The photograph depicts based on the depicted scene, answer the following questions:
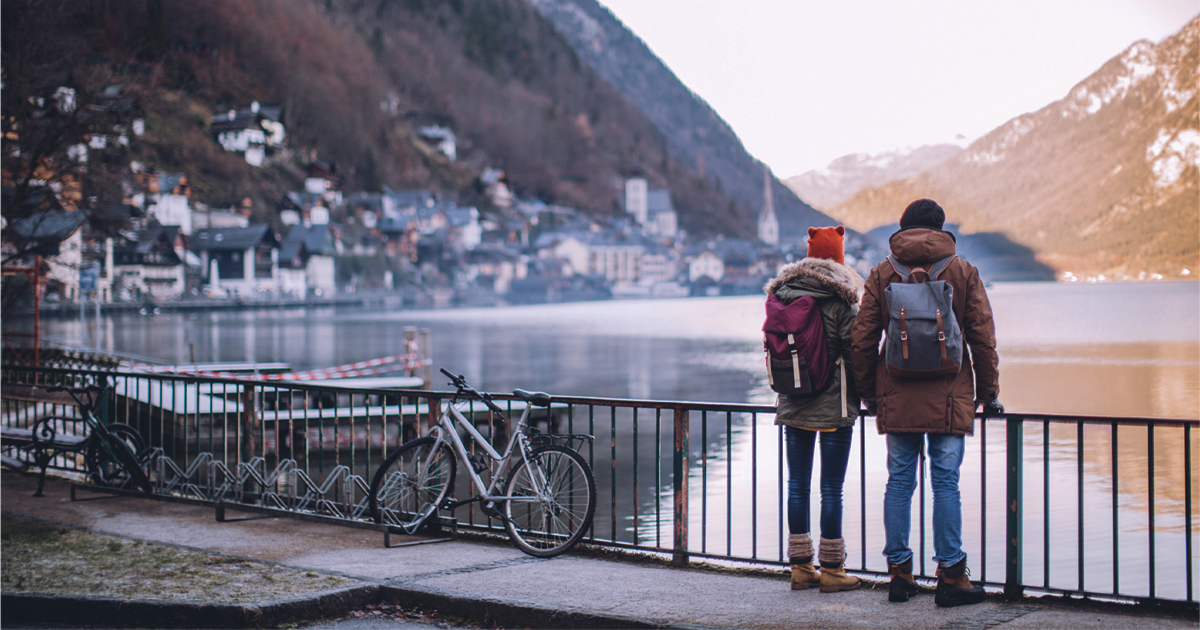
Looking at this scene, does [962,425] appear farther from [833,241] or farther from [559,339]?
[559,339]

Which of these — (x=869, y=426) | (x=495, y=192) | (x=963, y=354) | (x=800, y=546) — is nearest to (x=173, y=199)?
(x=495, y=192)

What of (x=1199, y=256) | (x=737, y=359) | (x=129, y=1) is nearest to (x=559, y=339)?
(x=737, y=359)

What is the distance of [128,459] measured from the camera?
→ 795 centimetres

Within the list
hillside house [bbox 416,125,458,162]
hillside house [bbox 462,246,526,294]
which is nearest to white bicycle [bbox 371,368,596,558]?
hillside house [bbox 462,246,526,294]

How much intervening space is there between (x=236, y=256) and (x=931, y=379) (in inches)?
4451

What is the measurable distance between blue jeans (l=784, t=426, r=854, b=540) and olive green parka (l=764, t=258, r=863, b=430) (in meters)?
0.12

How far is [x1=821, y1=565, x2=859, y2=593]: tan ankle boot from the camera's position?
4.84 m

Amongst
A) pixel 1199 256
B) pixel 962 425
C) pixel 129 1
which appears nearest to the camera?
pixel 962 425

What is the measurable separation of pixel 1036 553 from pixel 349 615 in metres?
10.4

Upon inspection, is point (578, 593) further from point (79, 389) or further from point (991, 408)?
point (79, 389)

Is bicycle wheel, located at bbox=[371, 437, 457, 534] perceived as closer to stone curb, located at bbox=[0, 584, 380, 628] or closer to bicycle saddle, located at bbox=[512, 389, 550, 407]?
bicycle saddle, located at bbox=[512, 389, 550, 407]

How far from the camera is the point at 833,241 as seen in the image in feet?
16.0

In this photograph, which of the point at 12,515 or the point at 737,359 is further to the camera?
the point at 737,359

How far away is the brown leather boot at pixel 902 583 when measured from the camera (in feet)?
15.1
